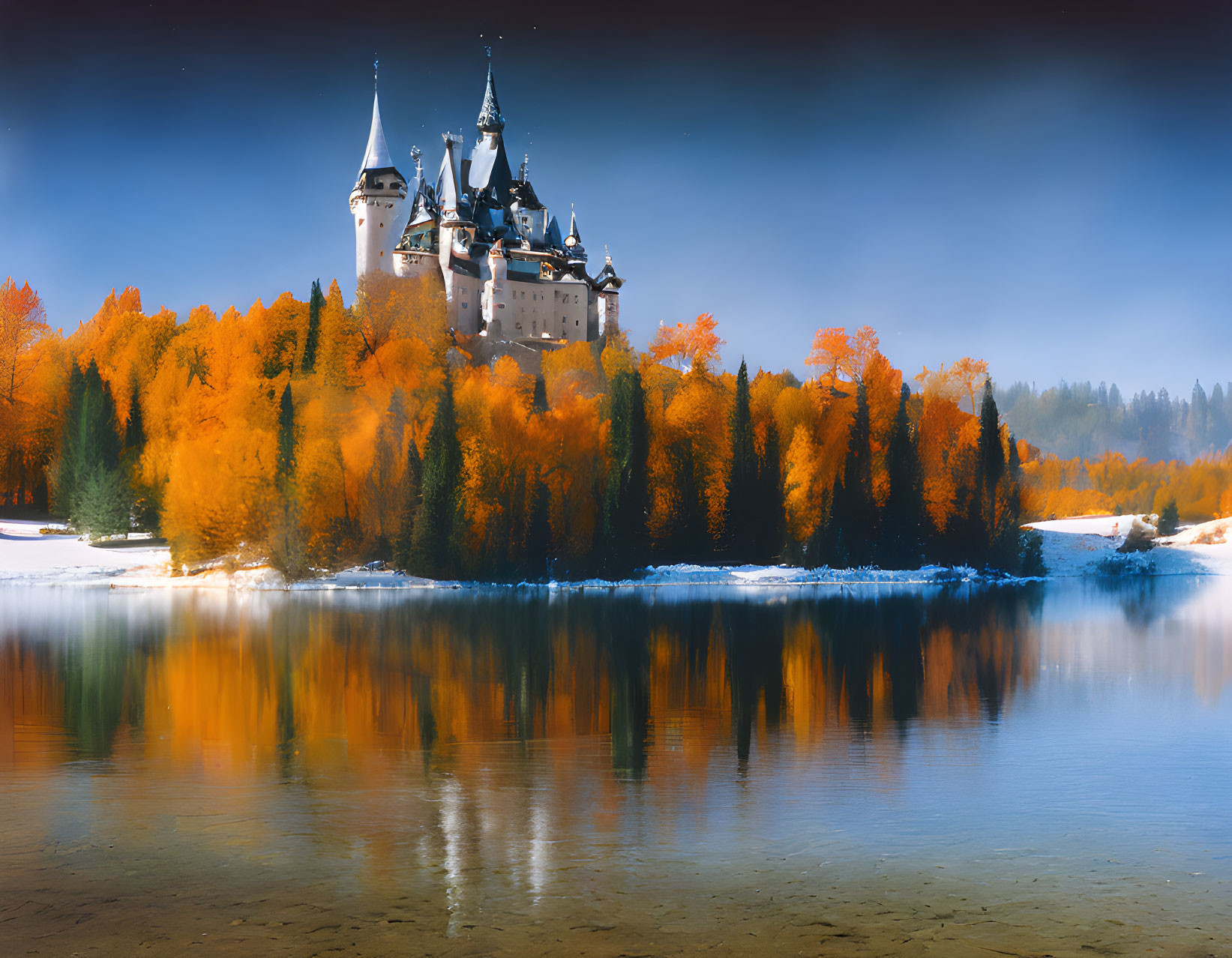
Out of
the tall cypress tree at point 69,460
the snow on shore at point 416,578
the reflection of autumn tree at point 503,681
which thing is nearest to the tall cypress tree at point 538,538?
the snow on shore at point 416,578

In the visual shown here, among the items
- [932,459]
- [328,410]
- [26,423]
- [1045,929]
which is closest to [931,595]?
[932,459]

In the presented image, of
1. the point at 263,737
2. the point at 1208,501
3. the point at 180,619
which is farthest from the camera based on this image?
the point at 1208,501

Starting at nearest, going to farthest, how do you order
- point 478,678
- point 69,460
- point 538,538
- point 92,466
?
point 478,678, point 538,538, point 92,466, point 69,460

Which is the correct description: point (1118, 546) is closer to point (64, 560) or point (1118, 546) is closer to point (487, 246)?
point (487, 246)

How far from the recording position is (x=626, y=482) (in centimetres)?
5597

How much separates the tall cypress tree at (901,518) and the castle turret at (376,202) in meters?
43.7

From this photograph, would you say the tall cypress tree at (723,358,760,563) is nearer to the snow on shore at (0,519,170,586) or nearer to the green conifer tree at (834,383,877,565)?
the green conifer tree at (834,383,877,565)

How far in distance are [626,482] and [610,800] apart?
145 ft

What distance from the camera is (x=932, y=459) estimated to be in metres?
64.4

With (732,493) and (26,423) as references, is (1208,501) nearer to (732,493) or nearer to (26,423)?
(732,493)

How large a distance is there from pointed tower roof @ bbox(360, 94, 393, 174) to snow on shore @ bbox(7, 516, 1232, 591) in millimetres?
40648

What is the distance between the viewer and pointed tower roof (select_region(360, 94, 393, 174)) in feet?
280

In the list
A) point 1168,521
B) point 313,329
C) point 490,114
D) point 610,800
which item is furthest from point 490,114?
point 610,800

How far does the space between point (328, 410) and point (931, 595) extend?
1172 inches
